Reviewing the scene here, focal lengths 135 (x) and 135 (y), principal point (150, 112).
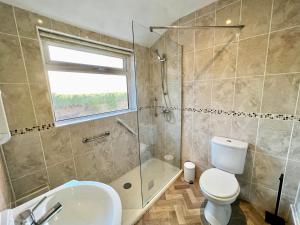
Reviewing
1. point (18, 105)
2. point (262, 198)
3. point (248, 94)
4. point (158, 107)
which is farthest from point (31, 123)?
point (262, 198)

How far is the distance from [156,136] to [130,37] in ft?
5.51

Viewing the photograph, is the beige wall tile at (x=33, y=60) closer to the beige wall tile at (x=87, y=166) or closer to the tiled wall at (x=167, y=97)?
the beige wall tile at (x=87, y=166)

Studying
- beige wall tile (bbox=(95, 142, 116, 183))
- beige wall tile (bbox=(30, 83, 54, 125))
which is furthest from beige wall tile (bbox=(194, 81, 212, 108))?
beige wall tile (bbox=(30, 83, 54, 125))

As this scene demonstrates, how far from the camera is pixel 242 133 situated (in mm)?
1661

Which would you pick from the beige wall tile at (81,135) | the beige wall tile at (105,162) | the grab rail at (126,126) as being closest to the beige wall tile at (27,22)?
the beige wall tile at (81,135)

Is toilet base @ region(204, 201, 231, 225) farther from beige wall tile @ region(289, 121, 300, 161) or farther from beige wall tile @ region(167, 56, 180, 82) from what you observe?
beige wall tile @ region(167, 56, 180, 82)

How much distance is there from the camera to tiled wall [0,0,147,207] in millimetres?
1234

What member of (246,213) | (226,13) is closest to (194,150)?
(246,213)

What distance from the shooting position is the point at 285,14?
4.15 ft

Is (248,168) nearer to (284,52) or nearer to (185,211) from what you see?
(185,211)

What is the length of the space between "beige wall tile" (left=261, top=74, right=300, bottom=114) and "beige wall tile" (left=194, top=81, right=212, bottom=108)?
0.59 m

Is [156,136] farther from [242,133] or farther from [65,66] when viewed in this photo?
[65,66]

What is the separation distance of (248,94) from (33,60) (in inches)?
91.6

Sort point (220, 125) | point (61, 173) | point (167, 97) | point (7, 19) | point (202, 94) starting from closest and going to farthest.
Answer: point (7, 19)
point (61, 173)
point (220, 125)
point (202, 94)
point (167, 97)
